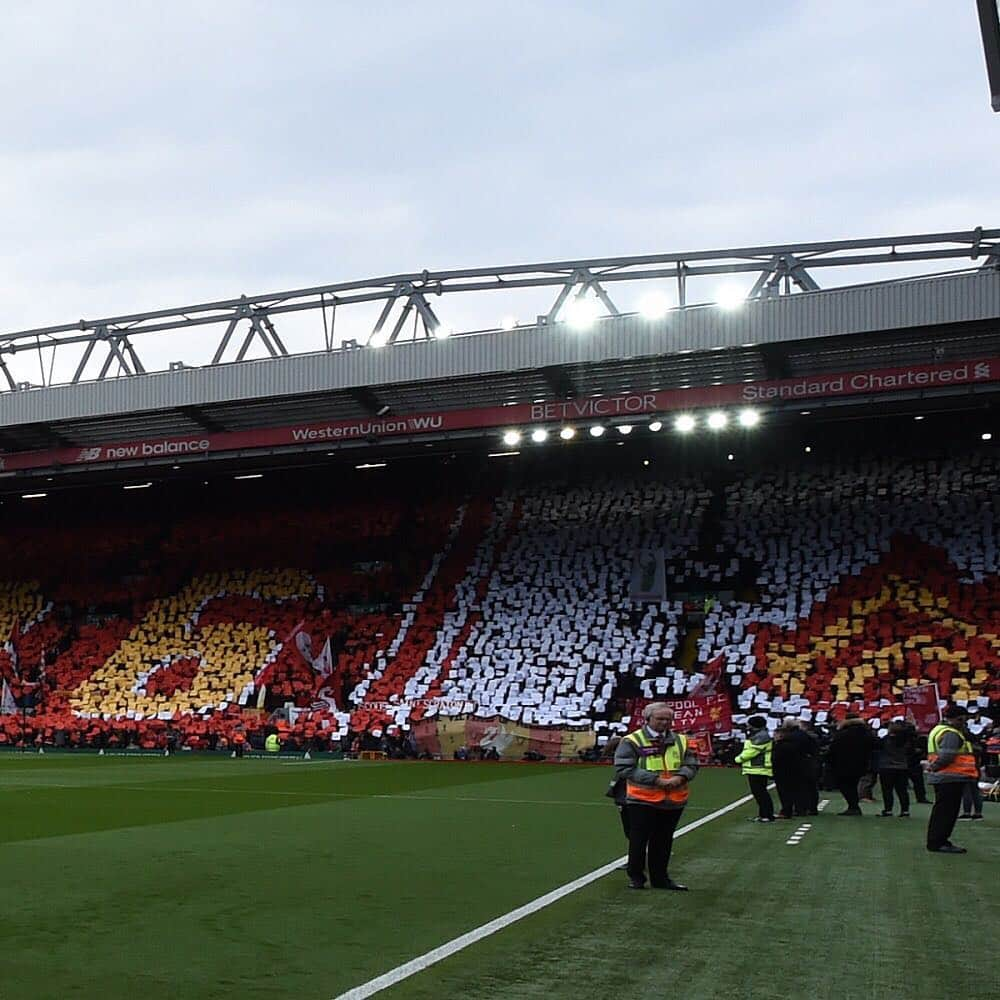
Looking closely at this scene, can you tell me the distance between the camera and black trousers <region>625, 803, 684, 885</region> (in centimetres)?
1105

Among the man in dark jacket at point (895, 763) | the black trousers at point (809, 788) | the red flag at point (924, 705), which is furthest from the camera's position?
the red flag at point (924, 705)

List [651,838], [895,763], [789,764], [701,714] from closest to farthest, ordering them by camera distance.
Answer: [651,838] < [789,764] < [895,763] < [701,714]

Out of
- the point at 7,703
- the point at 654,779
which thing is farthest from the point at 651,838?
the point at 7,703

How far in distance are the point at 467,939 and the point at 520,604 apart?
33927 millimetres

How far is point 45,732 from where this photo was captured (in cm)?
4319

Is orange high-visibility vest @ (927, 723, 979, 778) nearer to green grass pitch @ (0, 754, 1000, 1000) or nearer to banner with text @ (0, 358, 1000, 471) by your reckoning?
green grass pitch @ (0, 754, 1000, 1000)

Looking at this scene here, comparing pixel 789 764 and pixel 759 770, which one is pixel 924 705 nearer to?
pixel 789 764

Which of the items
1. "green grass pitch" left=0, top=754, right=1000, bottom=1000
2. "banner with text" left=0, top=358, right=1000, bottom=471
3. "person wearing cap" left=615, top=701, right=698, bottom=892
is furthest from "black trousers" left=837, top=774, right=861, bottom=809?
"banner with text" left=0, top=358, right=1000, bottom=471

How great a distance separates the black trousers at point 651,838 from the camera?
11.0 m

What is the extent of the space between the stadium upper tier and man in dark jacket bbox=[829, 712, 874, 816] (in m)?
14.5

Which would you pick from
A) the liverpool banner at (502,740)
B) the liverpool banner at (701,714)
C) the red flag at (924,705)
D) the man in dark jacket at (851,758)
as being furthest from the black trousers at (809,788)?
the liverpool banner at (502,740)

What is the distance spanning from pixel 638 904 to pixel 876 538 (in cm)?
3164

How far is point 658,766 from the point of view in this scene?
10.9 m

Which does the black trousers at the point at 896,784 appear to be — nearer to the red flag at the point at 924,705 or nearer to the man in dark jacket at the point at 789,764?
the man in dark jacket at the point at 789,764
